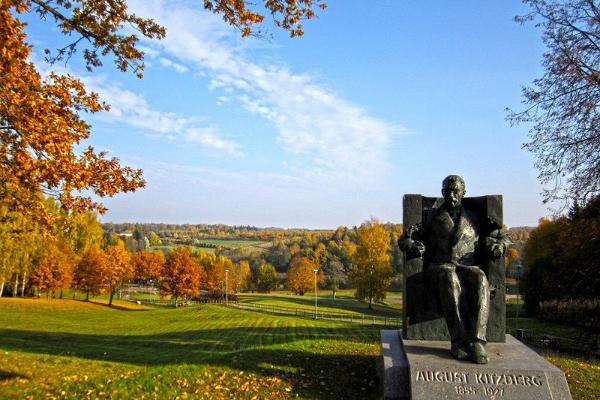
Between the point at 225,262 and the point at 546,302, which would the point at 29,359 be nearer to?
the point at 546,302

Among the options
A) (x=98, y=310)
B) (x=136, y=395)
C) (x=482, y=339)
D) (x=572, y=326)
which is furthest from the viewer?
(x=98, y=310)

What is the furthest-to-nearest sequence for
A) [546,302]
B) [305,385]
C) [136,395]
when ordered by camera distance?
[546,302] < [305,385] < [136,395]

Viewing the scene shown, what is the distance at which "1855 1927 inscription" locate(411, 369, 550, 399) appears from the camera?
640 cm

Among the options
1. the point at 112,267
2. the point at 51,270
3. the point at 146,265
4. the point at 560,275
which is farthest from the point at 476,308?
the point at 146,265

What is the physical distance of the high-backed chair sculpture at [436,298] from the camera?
830cm

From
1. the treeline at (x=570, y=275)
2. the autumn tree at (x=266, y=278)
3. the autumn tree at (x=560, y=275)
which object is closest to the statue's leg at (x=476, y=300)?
the treeline at (x=570, y=275)

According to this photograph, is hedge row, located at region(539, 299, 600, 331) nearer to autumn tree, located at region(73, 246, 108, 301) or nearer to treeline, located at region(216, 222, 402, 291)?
treeline, located at region(216, 222, 402, 291)

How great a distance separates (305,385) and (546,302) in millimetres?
37961

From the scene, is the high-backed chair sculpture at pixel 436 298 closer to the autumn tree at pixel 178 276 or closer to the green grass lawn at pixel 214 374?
the green grass lawn at pixel 214 374

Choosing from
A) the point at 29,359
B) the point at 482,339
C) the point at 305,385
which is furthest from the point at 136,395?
the point at 29,359

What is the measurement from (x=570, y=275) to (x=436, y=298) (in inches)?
1382

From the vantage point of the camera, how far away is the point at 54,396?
857 cm

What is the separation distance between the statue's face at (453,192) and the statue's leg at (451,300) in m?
1.29

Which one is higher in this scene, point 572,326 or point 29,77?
point 29,77
